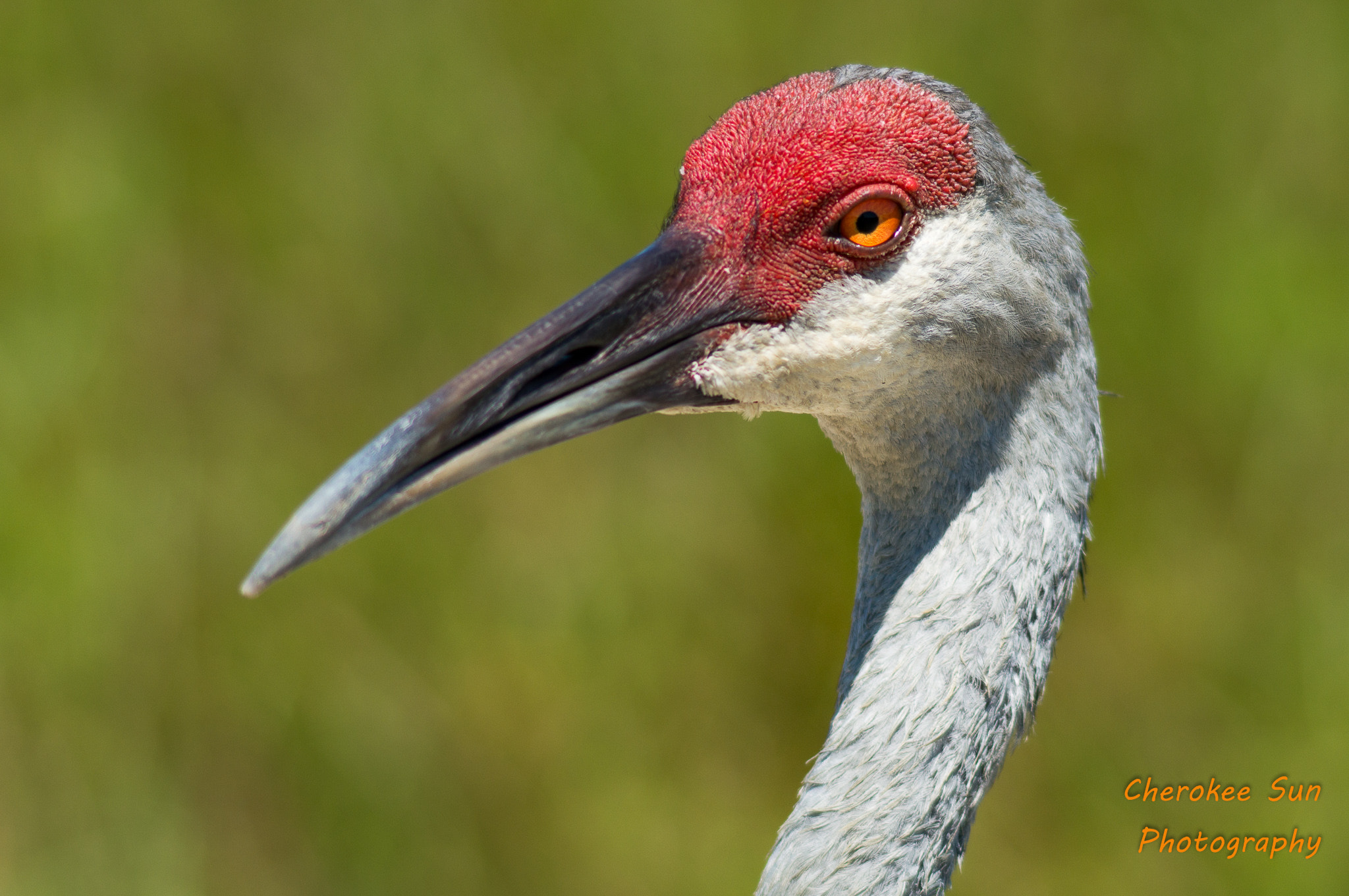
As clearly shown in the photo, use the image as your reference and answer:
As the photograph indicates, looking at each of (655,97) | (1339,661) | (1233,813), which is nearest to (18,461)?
(655,97)

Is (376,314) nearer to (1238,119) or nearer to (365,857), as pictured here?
(365,857)

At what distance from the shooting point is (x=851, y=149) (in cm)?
230

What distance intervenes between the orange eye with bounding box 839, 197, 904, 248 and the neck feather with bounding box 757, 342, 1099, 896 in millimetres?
329

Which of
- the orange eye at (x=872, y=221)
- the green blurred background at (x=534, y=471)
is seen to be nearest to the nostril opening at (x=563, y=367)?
the orange eye at (x=872, y=221)

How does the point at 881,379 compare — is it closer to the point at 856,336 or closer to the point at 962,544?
the point at 856,336

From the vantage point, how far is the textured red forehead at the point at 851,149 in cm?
229

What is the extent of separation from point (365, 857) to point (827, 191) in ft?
10.9

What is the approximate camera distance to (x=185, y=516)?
4598mm

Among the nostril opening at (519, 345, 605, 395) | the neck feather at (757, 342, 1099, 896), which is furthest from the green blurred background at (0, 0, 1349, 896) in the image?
the nostril opening at (519, 345, 605, 395)

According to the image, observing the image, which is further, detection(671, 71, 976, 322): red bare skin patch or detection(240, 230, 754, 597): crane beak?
detection(671, 71, 976, 322): red bare skin patch

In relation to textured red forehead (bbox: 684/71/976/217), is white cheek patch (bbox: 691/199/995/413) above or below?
below

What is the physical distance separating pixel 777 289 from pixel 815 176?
0.79 feet

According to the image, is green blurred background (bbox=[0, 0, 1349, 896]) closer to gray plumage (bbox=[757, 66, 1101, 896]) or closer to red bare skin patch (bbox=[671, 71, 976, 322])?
gray plumage (bbox=[757, 66, 1101, 896])

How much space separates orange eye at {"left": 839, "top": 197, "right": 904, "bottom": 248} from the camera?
90.6 inches
